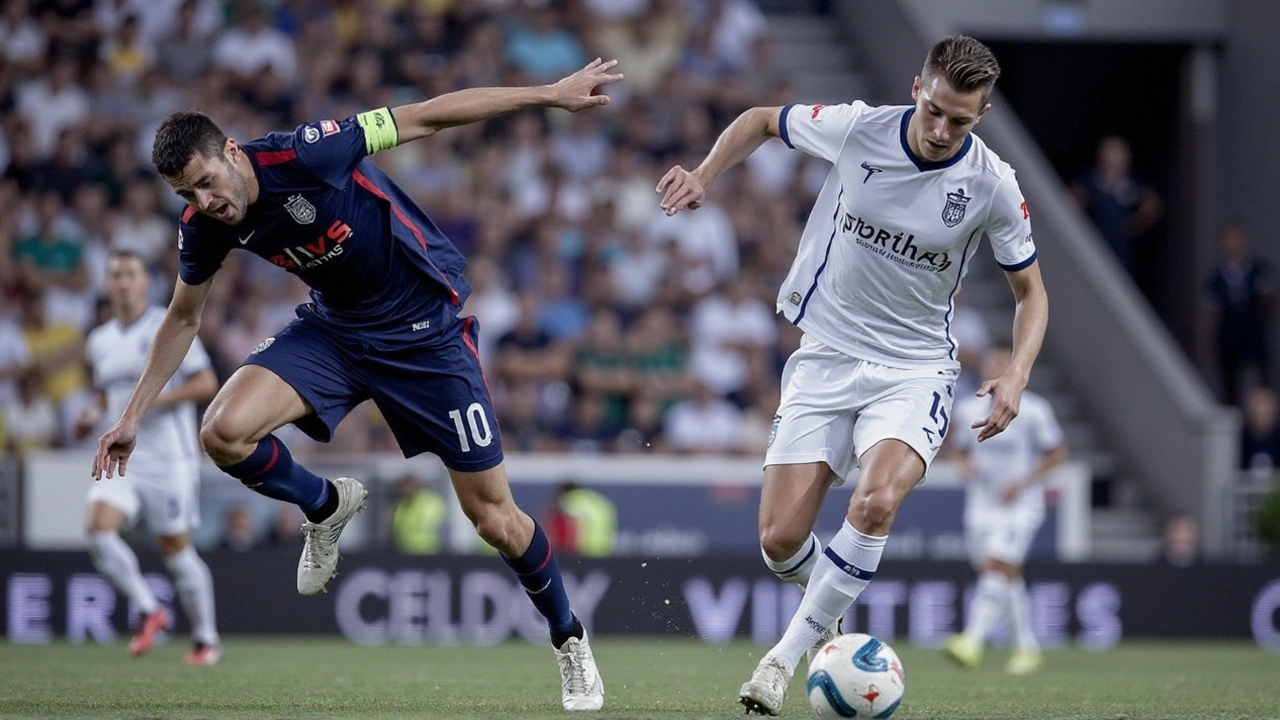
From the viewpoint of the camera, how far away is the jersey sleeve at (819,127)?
7.47m

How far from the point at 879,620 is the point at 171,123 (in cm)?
1024

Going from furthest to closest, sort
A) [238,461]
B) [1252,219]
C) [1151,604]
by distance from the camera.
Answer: [1252,219] → [1151,604] → [238,461]

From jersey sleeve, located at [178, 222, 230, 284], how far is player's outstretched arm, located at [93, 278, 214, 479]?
5cm

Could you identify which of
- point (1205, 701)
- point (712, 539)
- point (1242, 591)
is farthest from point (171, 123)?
point (1242, 591)

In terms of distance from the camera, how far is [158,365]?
7.36m

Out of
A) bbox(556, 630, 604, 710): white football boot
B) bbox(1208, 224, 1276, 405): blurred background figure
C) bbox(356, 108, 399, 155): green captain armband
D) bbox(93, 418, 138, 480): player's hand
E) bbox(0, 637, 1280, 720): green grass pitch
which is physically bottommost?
bbox(0, 637, 1280, 720): green grass pitch

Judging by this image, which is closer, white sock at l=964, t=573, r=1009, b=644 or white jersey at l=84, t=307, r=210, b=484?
white jersey at l=84, t=307, r=210, b=484

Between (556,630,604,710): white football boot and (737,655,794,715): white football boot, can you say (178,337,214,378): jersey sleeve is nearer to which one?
(556,630,604,710): white football boot

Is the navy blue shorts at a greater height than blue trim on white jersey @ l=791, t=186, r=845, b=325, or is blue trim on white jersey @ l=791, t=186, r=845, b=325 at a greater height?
blue trim on white jersey @ l=791, t=186, r=845, b=325

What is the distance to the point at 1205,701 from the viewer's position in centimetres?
874

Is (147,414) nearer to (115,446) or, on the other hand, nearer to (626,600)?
(115,446)

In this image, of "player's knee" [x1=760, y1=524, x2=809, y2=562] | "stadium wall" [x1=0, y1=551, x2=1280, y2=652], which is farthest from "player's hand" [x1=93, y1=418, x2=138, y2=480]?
"stadium wall" [x1=0, y1=551, x2=1280, y2=652]

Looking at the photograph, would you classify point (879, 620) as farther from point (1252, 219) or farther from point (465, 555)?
point (1252, 219)

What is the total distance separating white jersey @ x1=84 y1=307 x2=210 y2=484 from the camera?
1138 cm
